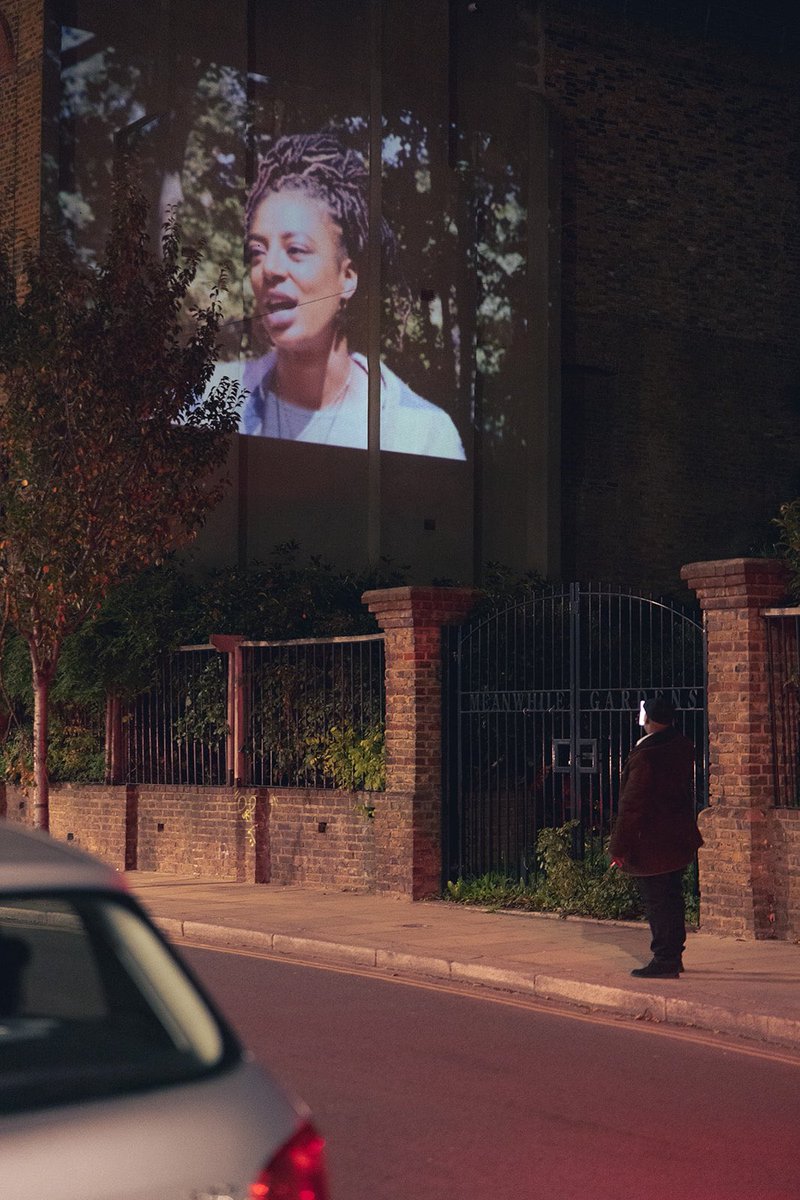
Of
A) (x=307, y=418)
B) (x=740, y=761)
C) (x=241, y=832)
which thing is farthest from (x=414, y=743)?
(x=307, y=418)

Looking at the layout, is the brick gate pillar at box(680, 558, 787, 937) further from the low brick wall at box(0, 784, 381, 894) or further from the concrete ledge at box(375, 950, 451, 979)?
the low brick wall at box(0, 784, 381, 894)

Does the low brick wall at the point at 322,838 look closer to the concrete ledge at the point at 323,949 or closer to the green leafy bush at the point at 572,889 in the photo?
the green leafy bush at the point at 572,889

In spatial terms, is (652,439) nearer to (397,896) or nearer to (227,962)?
(397,896)

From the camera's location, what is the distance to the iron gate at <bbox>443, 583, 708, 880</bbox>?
48.9 feet

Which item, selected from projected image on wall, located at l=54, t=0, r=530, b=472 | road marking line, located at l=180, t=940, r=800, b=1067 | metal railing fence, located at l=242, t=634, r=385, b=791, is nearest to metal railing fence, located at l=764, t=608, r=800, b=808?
road marking line, located at l=180, t=940, r=800, b=1067

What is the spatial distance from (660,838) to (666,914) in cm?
49

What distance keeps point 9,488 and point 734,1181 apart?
12.7 metres

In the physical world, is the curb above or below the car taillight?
below

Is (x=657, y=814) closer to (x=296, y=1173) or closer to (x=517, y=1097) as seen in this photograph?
(x=517, y=1097)

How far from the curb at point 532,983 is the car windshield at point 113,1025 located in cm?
567

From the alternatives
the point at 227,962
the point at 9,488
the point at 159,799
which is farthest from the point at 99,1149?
the point at 159,799

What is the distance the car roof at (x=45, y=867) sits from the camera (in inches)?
131

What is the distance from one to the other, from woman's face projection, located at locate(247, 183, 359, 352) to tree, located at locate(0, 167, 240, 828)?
820 centimetres

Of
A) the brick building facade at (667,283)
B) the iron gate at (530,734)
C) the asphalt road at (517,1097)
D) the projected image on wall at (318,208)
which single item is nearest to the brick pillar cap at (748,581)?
the iron gate at (530,734)
